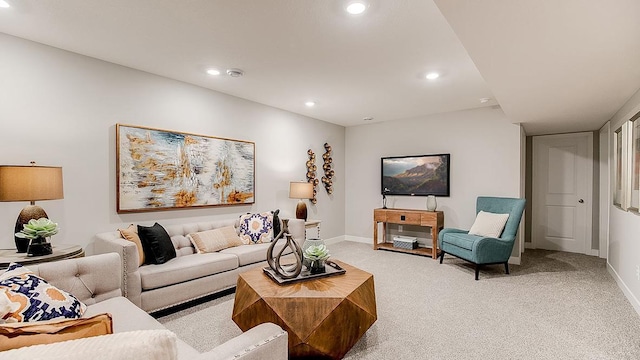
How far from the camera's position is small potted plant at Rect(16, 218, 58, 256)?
223 cm

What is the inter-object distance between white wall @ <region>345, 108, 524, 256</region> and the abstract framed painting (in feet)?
8.21

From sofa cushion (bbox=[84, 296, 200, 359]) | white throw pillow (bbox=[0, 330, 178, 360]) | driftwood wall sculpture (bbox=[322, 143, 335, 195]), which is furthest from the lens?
driftwood wall sculpture (bbox=[322, 143, 335, 195])

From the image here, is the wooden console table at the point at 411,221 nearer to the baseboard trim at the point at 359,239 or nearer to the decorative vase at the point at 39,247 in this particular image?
the baseboard trim at the point at 359,239

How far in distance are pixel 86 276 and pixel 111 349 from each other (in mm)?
1577

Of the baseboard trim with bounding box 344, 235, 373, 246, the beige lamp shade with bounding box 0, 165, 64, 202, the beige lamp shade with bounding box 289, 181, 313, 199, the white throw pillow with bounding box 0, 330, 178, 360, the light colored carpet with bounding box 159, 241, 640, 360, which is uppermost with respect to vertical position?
the beige lamp shade with bounding box 0, 165, 64, 202

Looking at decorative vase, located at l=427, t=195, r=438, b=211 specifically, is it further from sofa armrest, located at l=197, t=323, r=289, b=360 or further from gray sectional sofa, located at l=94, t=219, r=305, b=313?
sofa armrest, located at l=197, t=323, r=289, b=360

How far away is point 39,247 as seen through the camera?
2275 millimetres

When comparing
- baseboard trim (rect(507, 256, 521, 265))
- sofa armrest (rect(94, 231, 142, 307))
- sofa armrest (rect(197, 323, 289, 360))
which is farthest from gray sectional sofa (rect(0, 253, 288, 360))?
baseboard trim (rect(507, 256, 521, 265))

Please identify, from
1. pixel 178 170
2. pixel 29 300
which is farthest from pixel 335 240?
pixel 29 300

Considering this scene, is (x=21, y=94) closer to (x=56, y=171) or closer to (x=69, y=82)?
(x=69, y=82)

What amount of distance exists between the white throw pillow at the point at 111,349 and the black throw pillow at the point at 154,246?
2.27 metres

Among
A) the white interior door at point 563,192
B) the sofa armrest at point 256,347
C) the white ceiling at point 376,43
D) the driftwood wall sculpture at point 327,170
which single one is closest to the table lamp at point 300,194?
the driftwood wall sculpture at point 327,170

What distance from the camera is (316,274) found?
7.90 ft

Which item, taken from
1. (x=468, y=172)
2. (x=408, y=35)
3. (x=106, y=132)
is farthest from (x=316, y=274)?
(x=468, y=172)
